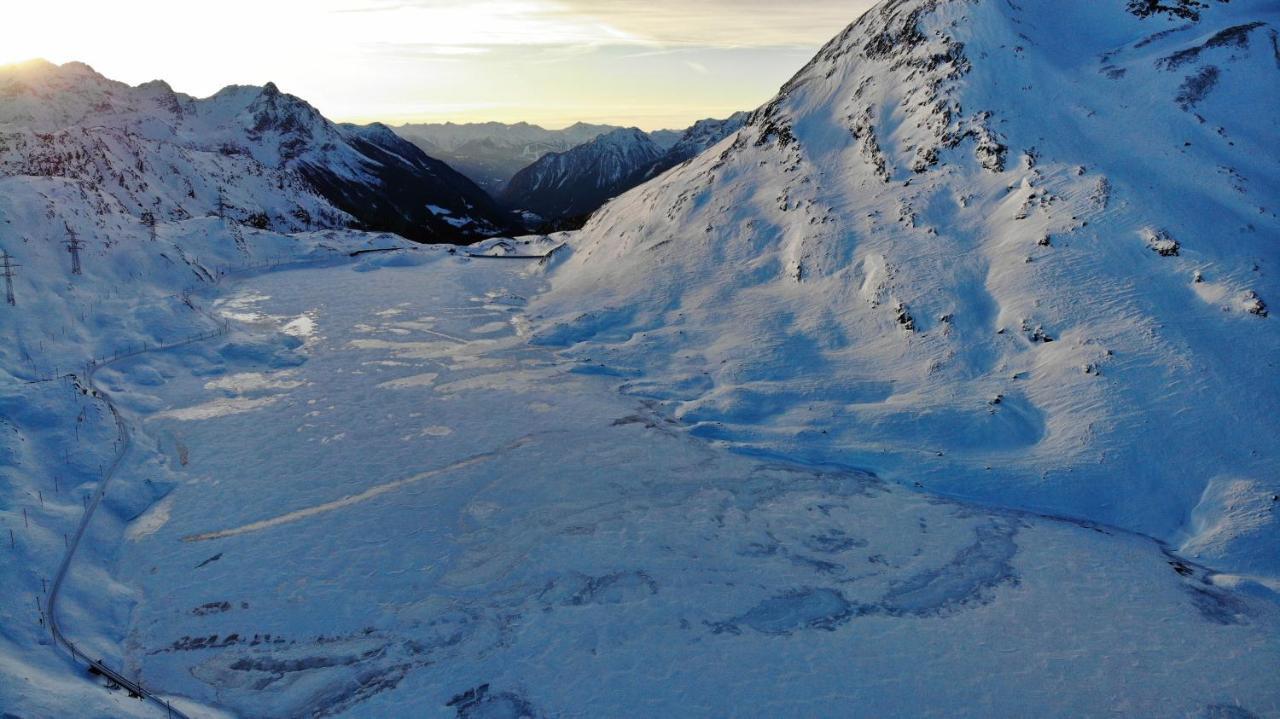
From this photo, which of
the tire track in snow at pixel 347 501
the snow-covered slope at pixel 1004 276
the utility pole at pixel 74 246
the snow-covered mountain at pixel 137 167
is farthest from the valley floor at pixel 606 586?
the snow-covered mountain at pixel 137 167

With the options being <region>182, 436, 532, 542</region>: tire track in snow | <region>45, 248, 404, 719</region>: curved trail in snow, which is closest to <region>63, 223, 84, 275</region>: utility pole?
<region>45, 248, 404, 719</region>: curved trail in snow

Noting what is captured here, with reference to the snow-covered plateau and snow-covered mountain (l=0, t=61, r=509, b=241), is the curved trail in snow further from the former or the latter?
snow-covered mountain (l=0, t=61, r=509, b=241)

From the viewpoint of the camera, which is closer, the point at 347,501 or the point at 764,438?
the point at 347,501

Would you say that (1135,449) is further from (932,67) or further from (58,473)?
(58,473)

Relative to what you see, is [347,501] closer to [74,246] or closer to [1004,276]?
[74,246]

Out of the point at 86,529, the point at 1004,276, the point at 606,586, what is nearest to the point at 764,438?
the point at 606,586

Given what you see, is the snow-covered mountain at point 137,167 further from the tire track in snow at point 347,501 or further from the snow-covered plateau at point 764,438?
the tire track in snow at point 347,501

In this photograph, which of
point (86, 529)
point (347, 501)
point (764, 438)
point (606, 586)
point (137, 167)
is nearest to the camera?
point (606, 586)
